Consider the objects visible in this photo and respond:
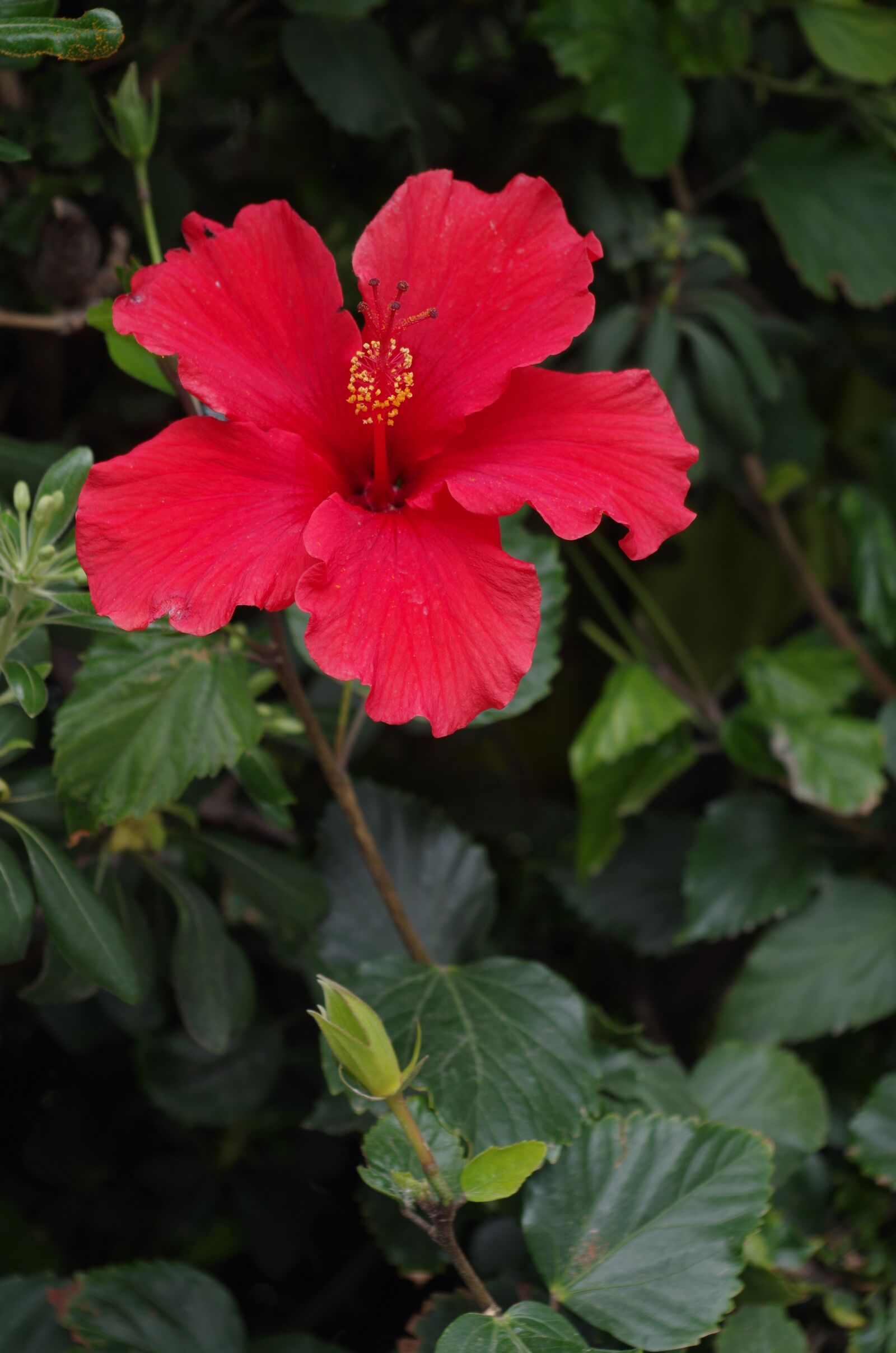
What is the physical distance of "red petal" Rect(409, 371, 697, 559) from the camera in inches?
21.7

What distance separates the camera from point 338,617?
20.7 inches

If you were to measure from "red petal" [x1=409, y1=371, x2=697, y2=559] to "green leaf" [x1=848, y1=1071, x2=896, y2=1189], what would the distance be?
1.85ft

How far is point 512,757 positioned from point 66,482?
865mm

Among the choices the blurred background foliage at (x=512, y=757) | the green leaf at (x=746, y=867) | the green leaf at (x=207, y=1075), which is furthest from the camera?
the green leaf at (x=746, y=867)

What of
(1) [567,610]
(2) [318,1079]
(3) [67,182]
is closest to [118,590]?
(3) [67,182]

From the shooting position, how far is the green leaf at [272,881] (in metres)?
0.83

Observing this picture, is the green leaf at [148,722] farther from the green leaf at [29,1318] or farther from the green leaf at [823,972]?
the green leaf at [823,972]

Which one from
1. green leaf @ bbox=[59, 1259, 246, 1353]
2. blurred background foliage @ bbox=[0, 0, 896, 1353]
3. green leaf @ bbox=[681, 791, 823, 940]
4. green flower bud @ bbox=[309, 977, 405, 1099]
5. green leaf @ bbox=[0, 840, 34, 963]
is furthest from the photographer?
green leaf @ bbox=[681, 791, 823, 940]

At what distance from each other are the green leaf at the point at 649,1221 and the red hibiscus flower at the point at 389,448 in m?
0.35

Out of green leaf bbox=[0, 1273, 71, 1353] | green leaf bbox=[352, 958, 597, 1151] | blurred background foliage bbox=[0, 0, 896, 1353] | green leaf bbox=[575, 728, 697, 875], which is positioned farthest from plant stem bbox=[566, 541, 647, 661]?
green leaf bbox=[0, 1273, 71, 1353]

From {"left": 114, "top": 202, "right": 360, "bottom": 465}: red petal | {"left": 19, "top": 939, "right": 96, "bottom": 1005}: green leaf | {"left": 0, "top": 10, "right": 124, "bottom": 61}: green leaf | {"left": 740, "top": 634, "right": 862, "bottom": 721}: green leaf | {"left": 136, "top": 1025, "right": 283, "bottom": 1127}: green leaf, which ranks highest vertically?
{"left": 0, "top": 10, "right": 124, "bottom": 61}: green leaf

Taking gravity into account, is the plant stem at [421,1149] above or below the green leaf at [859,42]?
below

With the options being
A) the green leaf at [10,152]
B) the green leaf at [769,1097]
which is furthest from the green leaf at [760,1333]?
the green leaf at [10,152]

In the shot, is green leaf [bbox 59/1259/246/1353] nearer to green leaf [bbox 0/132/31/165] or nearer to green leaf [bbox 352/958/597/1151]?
green leaf [bbox 352/958/597/1151]
